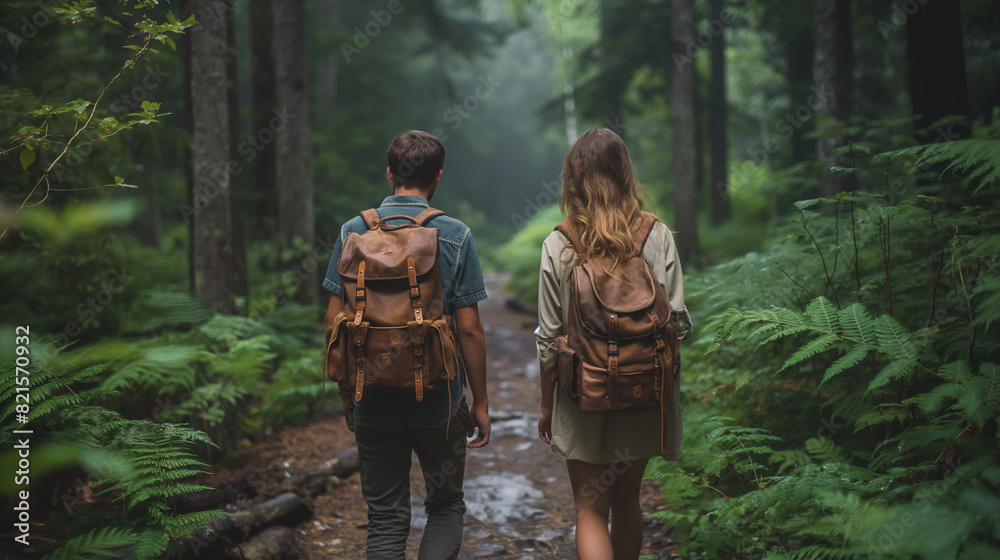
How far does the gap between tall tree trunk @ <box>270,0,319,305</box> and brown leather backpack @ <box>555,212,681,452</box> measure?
6.34 meters

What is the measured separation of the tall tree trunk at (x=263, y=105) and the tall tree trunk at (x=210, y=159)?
405 cm

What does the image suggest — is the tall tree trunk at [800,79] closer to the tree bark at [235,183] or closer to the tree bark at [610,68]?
the tree bark at [610,68]

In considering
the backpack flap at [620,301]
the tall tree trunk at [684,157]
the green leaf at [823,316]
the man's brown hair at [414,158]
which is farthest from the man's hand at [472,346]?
the tall tree trunk at [684,157]

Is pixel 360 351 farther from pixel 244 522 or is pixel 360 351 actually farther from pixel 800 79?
pixel 800 79

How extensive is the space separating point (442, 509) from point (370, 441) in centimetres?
50

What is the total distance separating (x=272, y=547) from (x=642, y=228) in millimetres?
2810

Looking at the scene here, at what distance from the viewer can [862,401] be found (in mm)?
3188

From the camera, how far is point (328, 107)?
49.5 feet

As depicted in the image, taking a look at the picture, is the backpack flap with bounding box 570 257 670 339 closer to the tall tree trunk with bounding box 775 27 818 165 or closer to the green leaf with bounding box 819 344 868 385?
the green leaf with bounding box 819 344 868 385

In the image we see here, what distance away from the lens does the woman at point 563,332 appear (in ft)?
8.22

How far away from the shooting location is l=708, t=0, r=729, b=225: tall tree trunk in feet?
44.4

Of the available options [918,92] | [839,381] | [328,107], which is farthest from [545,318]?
[328,107]

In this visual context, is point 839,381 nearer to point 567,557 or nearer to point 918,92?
point 567,557

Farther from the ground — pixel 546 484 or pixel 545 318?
pixel 545 318
